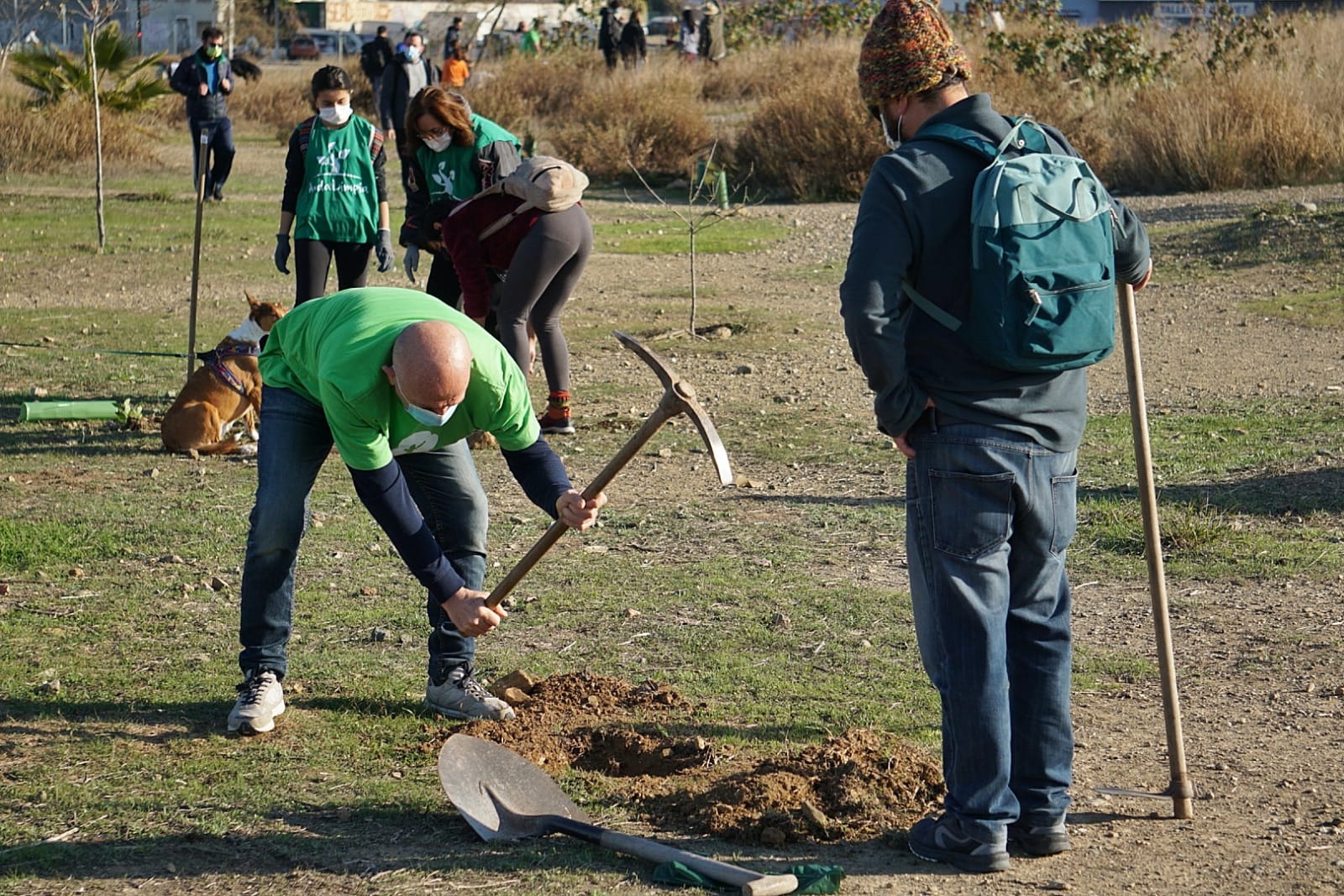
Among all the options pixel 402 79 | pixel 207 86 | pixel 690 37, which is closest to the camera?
pixel 207 86

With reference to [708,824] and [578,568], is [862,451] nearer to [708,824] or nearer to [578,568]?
[578,568]

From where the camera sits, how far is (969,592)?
3.66 m

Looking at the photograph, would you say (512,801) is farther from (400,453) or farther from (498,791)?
(400,453)

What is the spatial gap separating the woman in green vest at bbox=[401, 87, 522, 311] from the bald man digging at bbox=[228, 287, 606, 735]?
3732 mm

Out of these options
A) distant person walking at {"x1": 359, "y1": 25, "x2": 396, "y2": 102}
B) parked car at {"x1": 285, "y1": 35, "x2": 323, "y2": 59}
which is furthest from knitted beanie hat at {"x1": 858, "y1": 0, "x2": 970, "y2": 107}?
parked car at {"x1": 285, "y1": 35, "x2": 323, "y2": 59}

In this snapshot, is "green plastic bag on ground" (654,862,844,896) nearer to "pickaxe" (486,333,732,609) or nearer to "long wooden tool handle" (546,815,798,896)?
"long wooden tool handle" (546,815,798,896)

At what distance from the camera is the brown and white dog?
339 inches

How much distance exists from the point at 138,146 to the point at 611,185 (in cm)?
712

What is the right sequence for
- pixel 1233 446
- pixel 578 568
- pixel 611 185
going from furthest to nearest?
1. pixel 611 185
2. pixel 1233 446
3. pixel 578 568

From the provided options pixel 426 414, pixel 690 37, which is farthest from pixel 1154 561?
pixel 690 37

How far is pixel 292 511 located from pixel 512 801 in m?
Result: 1.07

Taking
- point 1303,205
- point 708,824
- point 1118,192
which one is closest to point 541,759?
point 708,824

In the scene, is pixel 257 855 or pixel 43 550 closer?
pixel 257 855

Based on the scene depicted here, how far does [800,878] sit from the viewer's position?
3787 millimetres
